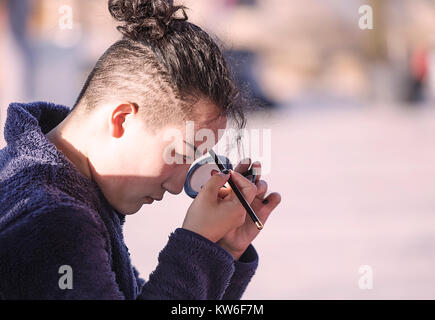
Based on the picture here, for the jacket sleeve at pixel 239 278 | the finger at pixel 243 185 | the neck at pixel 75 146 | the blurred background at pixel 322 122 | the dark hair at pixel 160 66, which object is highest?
the dark hair at pixel 160 66

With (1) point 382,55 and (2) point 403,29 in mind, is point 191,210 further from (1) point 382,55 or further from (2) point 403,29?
(2) point 403,29

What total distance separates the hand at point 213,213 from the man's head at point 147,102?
0.15 meters

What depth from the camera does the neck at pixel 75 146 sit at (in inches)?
54.9

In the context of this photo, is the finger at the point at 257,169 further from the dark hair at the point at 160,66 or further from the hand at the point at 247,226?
the dark hair at the point at 160,66

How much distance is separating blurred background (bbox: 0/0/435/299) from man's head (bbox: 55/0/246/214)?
171mm

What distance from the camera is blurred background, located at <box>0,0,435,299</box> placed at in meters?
3.26

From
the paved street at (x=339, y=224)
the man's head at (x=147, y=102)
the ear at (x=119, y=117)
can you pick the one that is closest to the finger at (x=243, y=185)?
the man's head at (x=147, y=102)

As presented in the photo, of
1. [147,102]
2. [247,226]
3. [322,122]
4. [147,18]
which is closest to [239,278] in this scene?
[247,226]

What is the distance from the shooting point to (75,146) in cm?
140

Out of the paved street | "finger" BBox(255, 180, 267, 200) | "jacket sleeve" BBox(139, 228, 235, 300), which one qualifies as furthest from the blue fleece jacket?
the paved street

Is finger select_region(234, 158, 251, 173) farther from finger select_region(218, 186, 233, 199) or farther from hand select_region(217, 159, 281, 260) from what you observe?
finger select_region(218, 186, 233, 199)

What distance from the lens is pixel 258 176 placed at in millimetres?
Result: 1548

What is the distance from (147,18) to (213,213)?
436 mm
